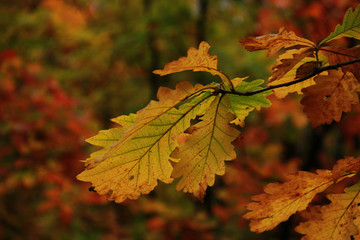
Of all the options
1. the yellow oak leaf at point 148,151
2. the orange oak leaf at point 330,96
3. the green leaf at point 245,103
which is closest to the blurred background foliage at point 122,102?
the orange oak leaf at point 330,96

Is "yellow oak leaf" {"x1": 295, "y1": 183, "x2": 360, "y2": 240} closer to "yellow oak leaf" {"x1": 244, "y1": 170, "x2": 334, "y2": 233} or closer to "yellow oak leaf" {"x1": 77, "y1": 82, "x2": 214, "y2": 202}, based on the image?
"yellow oak leaf" {"x1": 244, "y1": 170, "x2": 334, "y2": 233}

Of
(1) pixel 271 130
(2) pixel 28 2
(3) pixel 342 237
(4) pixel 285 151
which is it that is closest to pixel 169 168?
(3) pixel 342 237

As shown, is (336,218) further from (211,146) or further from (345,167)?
(211,146)

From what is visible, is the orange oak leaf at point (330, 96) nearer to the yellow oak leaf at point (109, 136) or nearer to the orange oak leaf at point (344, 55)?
the orange oak leaf at point (344, 55)

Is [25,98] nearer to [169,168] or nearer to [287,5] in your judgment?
[287,5]

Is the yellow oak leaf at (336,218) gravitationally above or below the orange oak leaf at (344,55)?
below

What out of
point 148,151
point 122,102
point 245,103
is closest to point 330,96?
point 245,103

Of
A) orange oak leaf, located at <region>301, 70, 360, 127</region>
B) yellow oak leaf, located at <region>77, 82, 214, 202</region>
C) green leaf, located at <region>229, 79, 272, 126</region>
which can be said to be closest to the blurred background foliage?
orange oak leaf, located at <region>301, 70, 360, 127</region>
